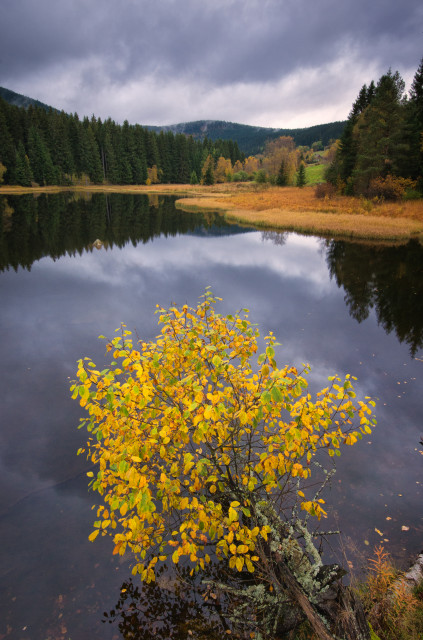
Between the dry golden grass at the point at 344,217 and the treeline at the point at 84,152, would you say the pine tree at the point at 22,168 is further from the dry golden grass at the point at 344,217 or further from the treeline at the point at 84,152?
the dry golden grass at the point at 344,217

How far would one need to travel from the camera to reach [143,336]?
16.3m

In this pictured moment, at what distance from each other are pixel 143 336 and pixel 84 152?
12287cm

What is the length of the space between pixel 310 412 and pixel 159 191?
127373 millimetres

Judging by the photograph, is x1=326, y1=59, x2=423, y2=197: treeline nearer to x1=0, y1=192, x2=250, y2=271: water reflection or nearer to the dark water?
the dark water

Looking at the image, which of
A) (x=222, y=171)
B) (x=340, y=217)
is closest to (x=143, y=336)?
(x=340, y=217)

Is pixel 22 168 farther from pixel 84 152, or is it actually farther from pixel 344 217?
pixel 344 217

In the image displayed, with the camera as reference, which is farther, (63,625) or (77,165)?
(77,165)

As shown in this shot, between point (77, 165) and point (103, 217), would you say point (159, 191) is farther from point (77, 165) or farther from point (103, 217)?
point (103, 217)

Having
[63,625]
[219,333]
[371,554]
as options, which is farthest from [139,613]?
[219,333]

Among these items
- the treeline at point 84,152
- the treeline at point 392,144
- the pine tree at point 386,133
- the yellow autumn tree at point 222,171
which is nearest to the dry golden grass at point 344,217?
the treeline at point 392,144

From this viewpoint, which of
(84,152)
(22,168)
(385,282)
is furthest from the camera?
(84,152)

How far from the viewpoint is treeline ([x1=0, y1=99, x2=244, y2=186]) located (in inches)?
3878

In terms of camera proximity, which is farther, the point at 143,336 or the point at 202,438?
the point at 143,336

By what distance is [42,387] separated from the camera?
12578mm
